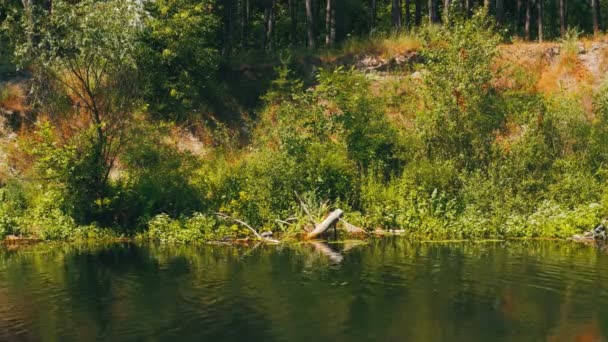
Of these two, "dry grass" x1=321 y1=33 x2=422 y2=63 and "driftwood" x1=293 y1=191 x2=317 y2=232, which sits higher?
"dry grass" x1=321 y1=33 x2=422 y2=63

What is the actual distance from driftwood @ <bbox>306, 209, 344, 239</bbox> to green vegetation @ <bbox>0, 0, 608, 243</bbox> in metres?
1.21

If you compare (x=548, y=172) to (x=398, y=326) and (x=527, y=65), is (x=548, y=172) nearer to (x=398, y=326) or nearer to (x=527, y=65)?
(x=527, y=65)

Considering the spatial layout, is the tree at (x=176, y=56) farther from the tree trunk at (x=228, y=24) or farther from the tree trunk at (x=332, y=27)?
the tree trunk at (x=332, y=27)

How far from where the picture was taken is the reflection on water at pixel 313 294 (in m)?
14.7

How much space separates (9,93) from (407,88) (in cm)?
2234

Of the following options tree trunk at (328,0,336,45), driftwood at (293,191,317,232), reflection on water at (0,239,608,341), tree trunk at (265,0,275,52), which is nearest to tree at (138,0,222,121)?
tree trunk at (328,0,336,45)

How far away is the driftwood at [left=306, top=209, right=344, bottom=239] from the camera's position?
92.5ft

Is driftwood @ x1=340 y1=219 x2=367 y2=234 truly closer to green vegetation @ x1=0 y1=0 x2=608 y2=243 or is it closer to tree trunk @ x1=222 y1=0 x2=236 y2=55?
green vegetation @ x1=0 y1=0 x2=608 y2=243

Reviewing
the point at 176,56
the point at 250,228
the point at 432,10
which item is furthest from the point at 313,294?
the point at 432,10

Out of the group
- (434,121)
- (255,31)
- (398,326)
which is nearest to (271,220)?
(434,121)

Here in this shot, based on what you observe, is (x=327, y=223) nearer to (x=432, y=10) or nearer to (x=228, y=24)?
(x=432, y=10)

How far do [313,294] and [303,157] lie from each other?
47.9 ft

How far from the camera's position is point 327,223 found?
92.5 feet

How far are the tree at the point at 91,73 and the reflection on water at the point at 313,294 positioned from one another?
4.62 meters
